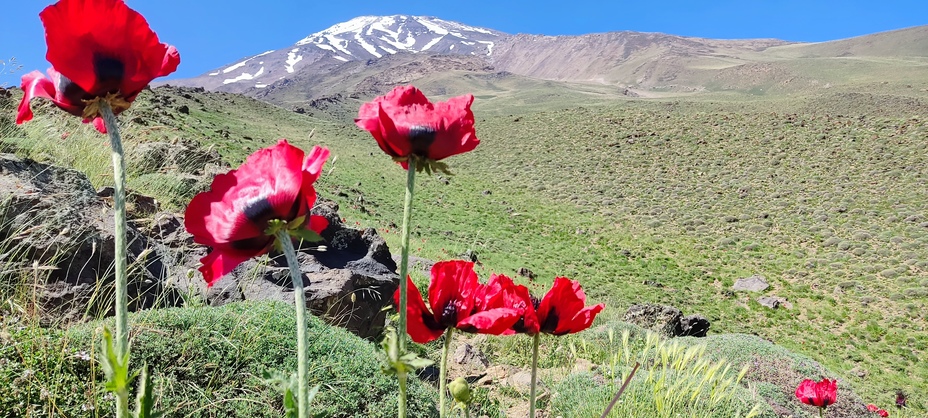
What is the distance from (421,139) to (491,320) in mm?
365

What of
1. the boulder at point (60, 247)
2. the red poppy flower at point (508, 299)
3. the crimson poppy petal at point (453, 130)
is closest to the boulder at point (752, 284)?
the boulder at point (60, 247)

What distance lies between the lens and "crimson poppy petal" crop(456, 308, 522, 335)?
3.26ft

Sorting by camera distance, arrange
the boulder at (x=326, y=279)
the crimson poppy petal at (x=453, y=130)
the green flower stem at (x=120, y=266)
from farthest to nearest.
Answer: the boulder at (x=326, y=279)
the crimson poppy petal at (x=453, y=130)
the green flower stem at (x=120, y=266)

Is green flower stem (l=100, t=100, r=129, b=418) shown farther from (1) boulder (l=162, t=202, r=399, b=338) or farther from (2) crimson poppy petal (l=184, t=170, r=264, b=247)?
(1) boulder (l=162, t=202, r=399, b=338)

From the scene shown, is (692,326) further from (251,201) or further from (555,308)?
(251,201)

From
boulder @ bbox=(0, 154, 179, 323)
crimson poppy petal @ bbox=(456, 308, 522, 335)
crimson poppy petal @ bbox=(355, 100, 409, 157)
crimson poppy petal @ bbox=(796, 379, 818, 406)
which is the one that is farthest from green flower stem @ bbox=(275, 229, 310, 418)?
crimson poppy petal @ bbox=(796, 379, 818, 406)

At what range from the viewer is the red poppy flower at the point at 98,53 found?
0.80 metres

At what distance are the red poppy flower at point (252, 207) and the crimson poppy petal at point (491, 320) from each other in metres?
0.38

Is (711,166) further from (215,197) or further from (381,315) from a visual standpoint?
(215,197)

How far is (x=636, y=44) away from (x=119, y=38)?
184 m

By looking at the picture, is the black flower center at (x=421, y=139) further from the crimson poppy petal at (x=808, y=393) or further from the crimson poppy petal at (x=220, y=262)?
the crimson poppy petal at (x=808, y=393)

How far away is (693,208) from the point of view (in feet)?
72.5

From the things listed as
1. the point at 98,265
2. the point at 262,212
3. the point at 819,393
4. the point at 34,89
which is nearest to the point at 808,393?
the point at 819,393

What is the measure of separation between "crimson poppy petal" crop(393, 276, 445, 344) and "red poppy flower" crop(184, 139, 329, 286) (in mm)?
307
